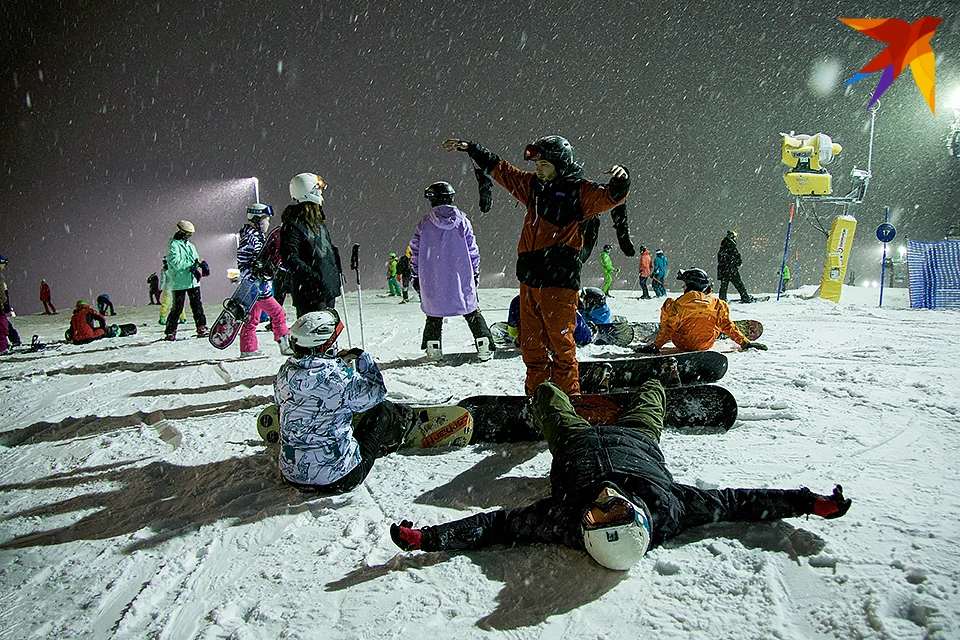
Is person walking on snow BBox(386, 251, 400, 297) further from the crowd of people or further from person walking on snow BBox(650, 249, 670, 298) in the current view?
the crowd of people

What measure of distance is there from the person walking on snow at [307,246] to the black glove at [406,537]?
3048 millimetres

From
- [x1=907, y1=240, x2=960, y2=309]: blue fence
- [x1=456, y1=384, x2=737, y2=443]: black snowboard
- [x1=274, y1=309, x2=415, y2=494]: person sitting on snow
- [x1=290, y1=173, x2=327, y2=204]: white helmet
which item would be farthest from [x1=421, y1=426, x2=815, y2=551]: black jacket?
[x1=907, y1=240, x2=960, y2=309]: blue fence

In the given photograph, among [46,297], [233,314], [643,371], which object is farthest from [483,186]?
[46,297]

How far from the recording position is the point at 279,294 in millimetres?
5816

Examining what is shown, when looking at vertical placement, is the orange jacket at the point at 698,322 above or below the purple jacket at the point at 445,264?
below

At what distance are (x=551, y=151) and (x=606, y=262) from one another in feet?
45.7

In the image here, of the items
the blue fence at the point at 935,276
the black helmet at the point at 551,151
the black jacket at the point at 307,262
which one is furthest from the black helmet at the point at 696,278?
the blue fence at the point at 935,276

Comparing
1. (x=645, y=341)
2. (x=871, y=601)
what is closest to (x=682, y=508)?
(x=871, y=601)

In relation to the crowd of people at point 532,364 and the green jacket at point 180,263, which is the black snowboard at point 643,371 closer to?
the crowd of people at point 532,364

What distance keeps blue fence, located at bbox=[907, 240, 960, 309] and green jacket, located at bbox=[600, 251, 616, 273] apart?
7.76 meters

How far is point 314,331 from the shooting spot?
264 centimetres

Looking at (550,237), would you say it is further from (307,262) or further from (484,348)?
(484,348)

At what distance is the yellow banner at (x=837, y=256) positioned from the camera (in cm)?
1348

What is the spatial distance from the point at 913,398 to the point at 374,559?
4241 millimetres
